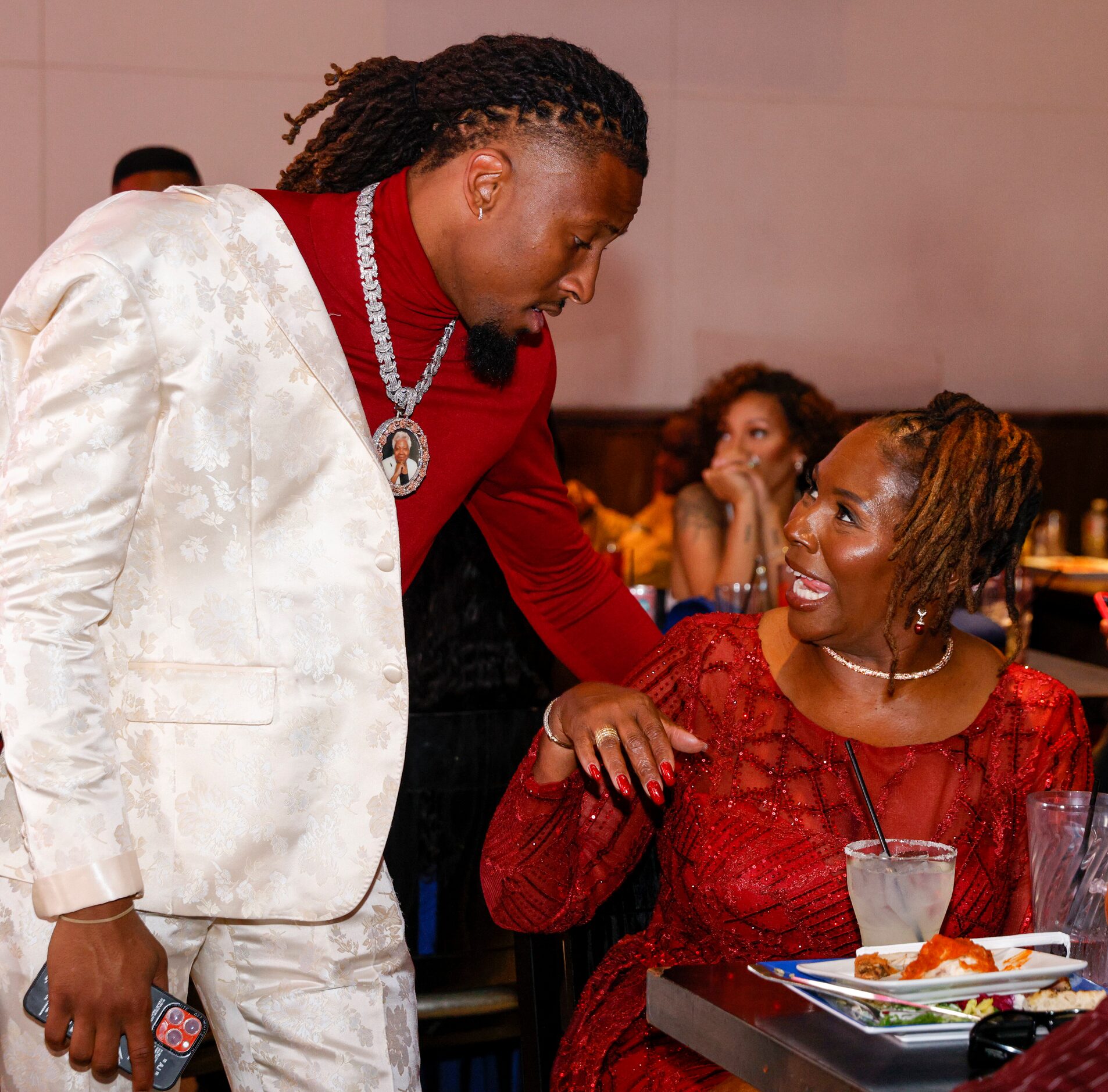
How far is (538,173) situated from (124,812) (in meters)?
0.80

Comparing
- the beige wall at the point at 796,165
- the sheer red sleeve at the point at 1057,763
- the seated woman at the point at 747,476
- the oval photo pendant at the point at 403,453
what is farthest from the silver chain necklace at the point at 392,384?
the beige wall at the point at 796,165

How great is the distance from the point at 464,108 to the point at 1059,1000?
3.70ft

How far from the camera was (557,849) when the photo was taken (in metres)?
1.66

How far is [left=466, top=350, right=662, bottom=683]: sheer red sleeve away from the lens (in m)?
2.01

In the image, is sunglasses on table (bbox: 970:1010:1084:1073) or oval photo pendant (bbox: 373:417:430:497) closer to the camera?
sunglasses on table (bbox: 970:1010:1084:1073)

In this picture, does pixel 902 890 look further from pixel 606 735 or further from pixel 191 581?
pixel 191 581

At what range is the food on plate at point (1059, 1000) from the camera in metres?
1.08

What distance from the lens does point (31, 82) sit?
5.11 m

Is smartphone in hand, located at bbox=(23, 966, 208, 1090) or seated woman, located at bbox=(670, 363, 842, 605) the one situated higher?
seated woman, located at bbox=(670, 363, 842, 605)

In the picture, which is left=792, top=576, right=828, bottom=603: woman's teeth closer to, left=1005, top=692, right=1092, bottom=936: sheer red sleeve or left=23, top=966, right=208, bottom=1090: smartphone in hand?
left=1005, top=692, right=1092, bottom=936: sheer red sleeve

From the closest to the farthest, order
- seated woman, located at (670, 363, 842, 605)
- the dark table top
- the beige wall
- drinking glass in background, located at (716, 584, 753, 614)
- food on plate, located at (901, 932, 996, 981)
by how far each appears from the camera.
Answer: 1. the dark table top
2. food on plate, located at (901, 932, 996, 981)
3. drinking glass in background, located at (716, 584, 753, 614)
4. seated woman, located at (670, 363, 842, 605)
5. the beige wall

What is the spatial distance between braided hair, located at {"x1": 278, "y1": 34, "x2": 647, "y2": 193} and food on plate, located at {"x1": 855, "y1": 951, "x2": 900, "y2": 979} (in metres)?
0.86

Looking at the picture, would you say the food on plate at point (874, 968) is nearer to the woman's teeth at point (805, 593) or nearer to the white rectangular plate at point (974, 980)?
the white rectangular plate at point (974, 980)

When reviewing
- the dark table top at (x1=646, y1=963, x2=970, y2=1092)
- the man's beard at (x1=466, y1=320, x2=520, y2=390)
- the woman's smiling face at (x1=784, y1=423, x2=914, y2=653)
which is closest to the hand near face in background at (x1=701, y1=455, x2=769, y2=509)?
the woman's smiling face at (x1=784, y1=423, x2=914, y2=653)
